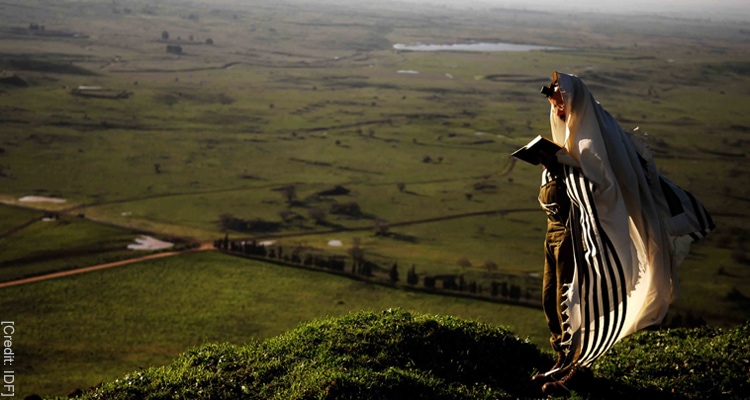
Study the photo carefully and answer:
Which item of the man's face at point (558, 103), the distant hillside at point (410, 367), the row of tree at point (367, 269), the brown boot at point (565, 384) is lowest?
the row of tree at point (367, 269)

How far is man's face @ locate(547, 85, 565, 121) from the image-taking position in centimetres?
869

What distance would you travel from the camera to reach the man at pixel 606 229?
8.09 m

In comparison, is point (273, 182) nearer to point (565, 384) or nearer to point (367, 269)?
point (367, 269)

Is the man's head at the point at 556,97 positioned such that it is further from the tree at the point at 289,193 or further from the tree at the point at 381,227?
the tree at the point at 289,193

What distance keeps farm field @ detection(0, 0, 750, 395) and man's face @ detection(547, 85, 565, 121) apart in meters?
1.05

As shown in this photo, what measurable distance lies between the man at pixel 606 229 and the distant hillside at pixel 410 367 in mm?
1168

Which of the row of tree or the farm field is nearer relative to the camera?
the farm field

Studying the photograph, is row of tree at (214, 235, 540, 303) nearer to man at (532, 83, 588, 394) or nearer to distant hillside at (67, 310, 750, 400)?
distant hillside at (67, 310, 750, 400)

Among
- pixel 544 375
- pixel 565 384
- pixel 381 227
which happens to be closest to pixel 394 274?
pixel 381 227

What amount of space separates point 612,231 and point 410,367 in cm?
316

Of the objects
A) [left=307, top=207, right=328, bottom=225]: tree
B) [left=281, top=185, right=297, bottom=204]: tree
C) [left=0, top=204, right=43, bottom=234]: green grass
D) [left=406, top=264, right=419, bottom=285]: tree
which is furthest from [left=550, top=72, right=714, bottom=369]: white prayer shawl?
[left=281, top=185, right=297, bottom=204]: tree

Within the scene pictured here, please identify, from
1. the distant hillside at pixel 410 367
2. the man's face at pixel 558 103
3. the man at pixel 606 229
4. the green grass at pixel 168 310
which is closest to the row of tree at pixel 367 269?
the green grass at pixel 168 310

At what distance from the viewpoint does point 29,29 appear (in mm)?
172625

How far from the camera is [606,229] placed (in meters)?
8.03
